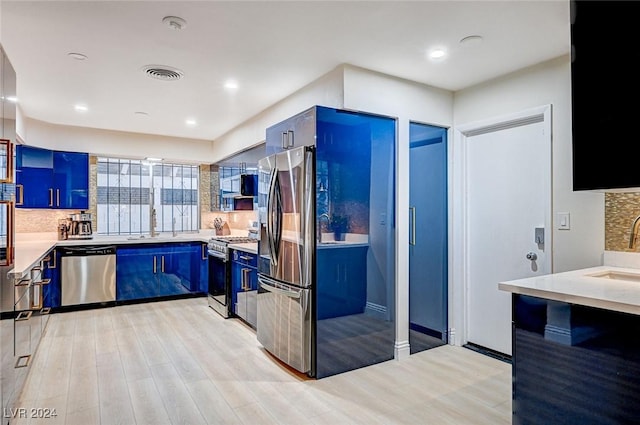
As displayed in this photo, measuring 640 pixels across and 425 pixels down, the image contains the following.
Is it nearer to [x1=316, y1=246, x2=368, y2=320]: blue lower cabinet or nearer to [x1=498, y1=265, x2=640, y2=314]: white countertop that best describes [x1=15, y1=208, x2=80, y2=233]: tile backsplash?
[x1=316, y1=246, x2=368, y2=320]: blue lower cabinet

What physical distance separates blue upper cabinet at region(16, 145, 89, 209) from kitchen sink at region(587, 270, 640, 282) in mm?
5720

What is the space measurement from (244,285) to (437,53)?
288 centimetres

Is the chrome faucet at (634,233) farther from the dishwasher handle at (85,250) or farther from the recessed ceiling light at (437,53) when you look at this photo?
the dishwasher handle at (85,250)

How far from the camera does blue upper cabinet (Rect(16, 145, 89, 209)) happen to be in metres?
4.75

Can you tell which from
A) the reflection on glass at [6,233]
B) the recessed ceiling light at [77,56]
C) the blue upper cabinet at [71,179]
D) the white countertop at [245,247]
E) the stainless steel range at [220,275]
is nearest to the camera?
the reflection on glass at [6,233]

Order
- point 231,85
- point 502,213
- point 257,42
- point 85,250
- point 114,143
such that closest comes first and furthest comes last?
point 257,42 < point 502,213 < point 231,85 < point 85,250 < point 114,143

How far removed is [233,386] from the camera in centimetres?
272

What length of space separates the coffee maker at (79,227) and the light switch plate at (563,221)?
551cm

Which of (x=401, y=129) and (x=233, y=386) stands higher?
(x=401, y=129)

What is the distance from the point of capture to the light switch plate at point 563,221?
274cm

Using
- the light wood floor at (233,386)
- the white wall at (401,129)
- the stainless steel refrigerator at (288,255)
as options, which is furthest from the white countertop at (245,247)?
the white wall at (401,129)

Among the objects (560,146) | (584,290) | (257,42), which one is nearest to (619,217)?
(560,146)

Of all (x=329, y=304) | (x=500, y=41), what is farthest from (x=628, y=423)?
(x=500, y=41)

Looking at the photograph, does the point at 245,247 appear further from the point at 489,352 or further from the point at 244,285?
the point at 489,352
